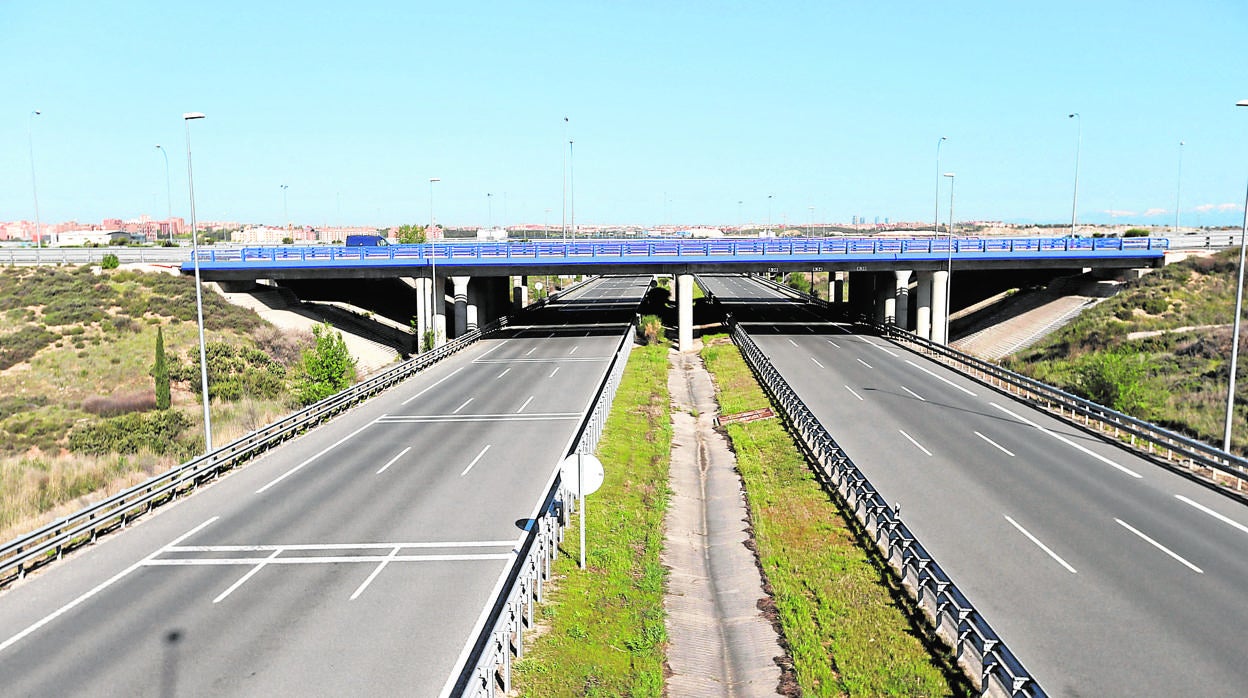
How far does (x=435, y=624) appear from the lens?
13883 mm

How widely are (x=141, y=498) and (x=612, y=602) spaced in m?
11.5

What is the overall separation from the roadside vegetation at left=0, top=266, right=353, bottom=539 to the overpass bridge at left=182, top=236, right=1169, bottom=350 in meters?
4.86

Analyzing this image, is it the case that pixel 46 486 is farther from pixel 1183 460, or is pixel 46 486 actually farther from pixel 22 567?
pixel 1183 460

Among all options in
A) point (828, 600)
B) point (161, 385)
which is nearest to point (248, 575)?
point (828, 600)

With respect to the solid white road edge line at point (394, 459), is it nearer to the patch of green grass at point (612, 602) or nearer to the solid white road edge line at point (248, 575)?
the patch of green grass at point (612, 602)

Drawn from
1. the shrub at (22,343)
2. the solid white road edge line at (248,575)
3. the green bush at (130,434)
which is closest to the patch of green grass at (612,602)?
the solid white road edge line at (248,575)

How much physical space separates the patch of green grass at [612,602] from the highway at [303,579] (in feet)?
3.91

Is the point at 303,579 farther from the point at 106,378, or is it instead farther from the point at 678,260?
the point at 678,260

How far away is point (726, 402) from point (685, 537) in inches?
661

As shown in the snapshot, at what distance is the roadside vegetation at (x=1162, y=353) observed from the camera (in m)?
29.2

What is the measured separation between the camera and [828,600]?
15562mm

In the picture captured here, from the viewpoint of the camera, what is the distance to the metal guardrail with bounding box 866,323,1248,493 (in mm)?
21391

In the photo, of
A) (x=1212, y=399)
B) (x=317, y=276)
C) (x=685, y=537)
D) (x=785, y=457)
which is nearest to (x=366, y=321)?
(x=317, y=276)

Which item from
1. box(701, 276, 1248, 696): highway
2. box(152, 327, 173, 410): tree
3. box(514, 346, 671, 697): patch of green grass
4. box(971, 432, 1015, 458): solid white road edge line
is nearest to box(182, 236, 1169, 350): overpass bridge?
box(152, 327, 173, 410): tree
